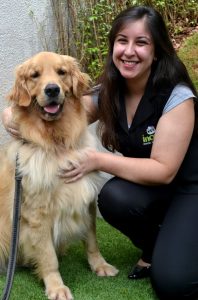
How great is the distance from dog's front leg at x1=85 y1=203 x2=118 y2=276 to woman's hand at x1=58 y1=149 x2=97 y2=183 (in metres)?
0.29

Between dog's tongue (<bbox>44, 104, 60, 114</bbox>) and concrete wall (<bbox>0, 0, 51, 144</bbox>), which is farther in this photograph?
concrete wall (<bbox>0, 0, 51, 144</bbox>)

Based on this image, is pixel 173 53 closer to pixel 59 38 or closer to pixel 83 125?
pixel 83 125

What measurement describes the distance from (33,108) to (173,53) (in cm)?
90

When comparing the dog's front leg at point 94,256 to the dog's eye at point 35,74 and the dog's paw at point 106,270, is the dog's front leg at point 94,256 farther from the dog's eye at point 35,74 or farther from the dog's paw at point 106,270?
the dog's eye at point 35,74

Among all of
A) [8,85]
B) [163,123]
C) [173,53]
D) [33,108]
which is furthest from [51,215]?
[8,85]

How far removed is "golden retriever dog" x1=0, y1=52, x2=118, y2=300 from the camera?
3.08 metres

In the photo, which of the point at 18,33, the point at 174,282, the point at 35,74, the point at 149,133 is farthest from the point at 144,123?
the point at 18,33

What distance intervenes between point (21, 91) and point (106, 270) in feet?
4.13

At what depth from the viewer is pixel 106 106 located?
3.25 meters

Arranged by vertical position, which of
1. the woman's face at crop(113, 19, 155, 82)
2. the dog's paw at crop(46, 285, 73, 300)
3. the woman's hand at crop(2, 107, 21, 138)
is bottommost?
the dog's paw at crop(46, 285, 73, 300)

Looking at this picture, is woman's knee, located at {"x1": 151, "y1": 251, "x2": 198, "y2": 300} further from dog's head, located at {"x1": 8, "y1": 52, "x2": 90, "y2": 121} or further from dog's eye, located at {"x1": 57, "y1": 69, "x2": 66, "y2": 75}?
dog's eye, located at {"x1": 57, "y1": 69, "x2": 66, "y2": 75}

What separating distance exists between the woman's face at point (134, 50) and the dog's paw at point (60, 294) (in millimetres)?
1312

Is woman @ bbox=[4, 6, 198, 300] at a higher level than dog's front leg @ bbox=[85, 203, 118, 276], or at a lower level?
higher

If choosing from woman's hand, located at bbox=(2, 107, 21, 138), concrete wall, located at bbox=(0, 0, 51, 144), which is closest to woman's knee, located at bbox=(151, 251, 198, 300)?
woman's hand, located at bbox=(2, 107, 21, 138)
